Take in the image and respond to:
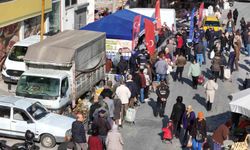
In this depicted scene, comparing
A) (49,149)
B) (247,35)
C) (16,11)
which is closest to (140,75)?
(49,149)

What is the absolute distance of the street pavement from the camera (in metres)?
18.3

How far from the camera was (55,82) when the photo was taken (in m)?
19.4

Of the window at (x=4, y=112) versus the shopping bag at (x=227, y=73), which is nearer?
the window at (x=4, y=112)

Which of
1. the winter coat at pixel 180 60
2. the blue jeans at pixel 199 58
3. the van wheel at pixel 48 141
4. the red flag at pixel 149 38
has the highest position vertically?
the red flag at pixel 149 38

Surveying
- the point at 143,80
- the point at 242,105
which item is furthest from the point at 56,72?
the point at 242,105

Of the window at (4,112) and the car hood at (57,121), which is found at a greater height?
the window at (4,112)

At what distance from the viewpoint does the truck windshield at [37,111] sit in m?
17.5

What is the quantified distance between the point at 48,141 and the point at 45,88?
8.65 feet

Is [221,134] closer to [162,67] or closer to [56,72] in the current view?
[56,72]

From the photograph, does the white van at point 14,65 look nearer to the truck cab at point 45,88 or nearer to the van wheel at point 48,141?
the truck cab at point 45,88

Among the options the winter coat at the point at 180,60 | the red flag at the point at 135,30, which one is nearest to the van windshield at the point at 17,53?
the red flag at the point at 135,30

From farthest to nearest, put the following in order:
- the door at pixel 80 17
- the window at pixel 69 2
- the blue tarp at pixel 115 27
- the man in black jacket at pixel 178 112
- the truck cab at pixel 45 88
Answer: the door at pixel 80 17 < the window at pixel 69 2 < the blue tarp at pixel 115 27 < the truck cab at pixel 45 88 < the man in black jacket at pixel 178 112

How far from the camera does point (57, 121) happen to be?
58.6ft

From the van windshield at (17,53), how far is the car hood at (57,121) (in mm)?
6900
